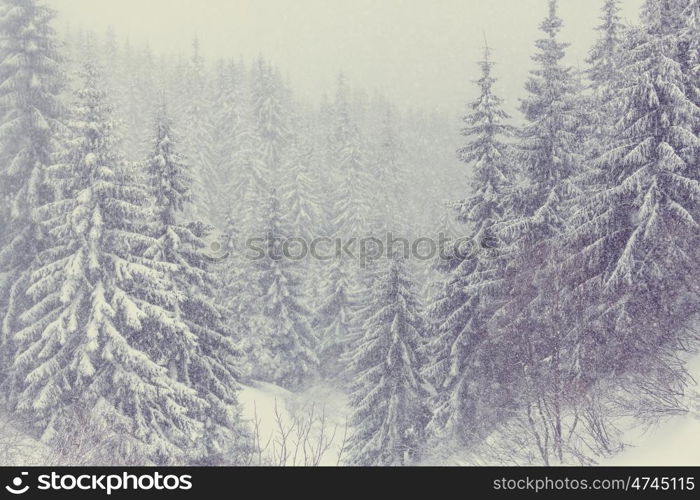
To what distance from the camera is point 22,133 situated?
17.7 m

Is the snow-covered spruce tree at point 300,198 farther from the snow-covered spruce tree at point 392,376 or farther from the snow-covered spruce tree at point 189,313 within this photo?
the snow-covered spruce tree at point 189,313

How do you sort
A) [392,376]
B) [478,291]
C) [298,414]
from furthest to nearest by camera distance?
1. [298,414]
2. [392,376]
3. [478,291]

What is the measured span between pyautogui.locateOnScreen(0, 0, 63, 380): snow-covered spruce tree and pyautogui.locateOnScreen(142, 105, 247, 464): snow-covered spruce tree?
4968 mm

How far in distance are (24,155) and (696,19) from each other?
21.7 meters

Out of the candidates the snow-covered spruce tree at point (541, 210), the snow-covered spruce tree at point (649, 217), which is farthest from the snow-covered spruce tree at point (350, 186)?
the snow-covered spruce tree at point (649, 217)

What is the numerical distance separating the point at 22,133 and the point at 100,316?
868cm

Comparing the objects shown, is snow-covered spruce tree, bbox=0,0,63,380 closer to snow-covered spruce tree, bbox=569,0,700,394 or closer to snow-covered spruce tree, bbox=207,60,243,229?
snow-covered spruce tree, bbox=569,0,700,394

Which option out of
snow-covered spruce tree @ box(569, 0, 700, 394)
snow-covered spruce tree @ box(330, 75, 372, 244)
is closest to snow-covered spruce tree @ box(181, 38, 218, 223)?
snow-covered spruce tree @ box(330, 75, 372, 244)

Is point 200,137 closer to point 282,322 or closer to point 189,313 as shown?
point 282,322

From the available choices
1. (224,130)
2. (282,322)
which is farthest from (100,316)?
(224,130)

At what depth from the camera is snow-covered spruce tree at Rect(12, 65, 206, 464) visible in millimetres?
14070
